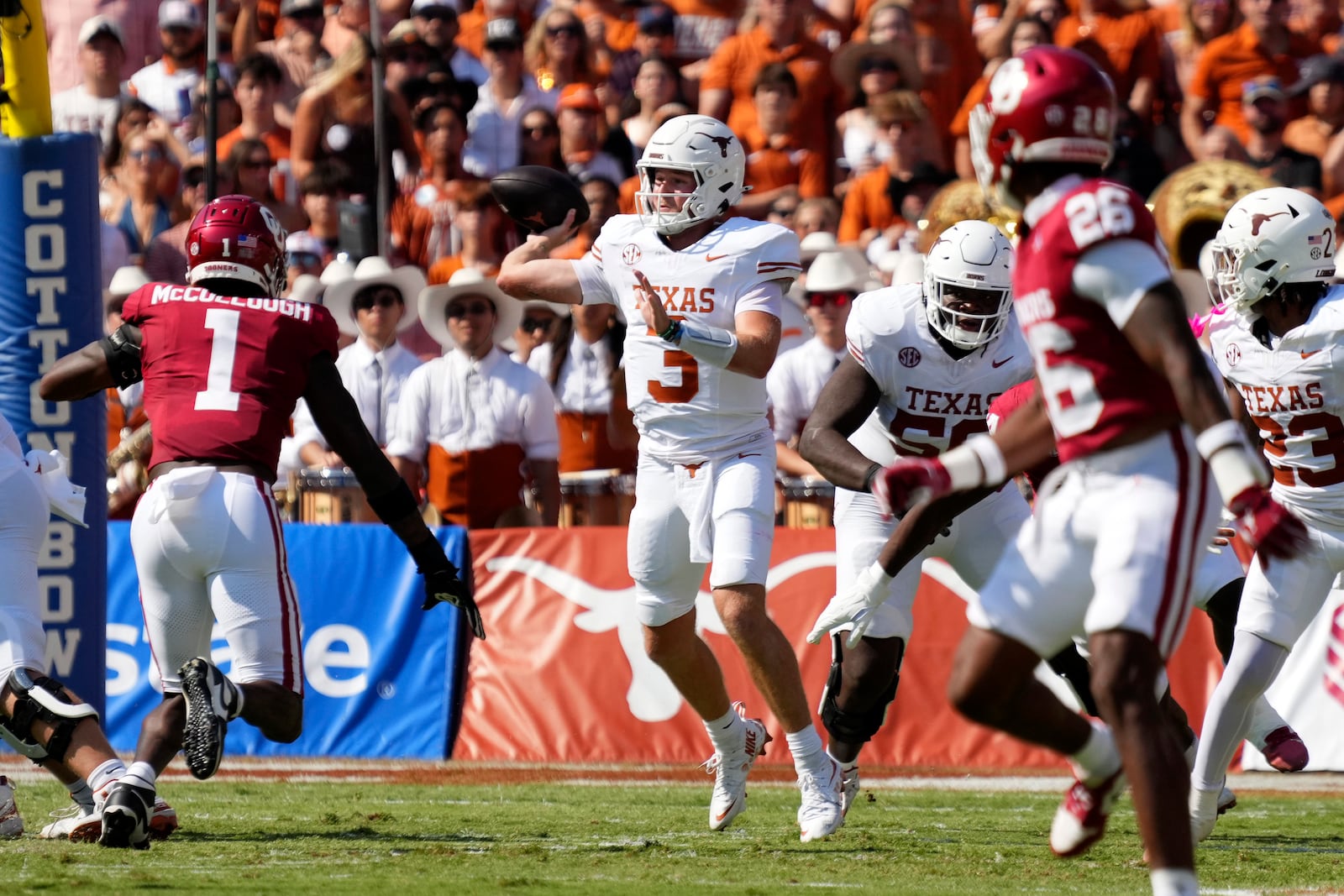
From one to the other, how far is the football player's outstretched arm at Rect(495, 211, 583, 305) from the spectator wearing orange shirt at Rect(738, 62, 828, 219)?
4.92 metres

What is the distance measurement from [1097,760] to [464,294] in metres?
6.39

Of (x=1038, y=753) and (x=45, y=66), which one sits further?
(x=1038, y=753)

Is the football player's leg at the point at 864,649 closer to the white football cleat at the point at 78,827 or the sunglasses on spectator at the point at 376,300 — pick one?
the white football cleat at the point at 78,827

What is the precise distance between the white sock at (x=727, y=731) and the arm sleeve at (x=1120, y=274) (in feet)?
9.57

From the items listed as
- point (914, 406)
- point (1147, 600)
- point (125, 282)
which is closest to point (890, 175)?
point (125, 282)

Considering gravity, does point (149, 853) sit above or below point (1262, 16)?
below

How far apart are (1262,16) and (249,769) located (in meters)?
7.40

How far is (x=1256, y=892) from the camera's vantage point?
5.07m

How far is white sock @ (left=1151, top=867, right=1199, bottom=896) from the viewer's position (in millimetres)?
3898

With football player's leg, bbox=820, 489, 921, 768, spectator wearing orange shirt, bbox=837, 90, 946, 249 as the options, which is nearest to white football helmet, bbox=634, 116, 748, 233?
football player's leg, bbox=820, 489, 921, 768

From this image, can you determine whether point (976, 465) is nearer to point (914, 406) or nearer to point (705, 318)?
point (914, 406)

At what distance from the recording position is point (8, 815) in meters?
6.16

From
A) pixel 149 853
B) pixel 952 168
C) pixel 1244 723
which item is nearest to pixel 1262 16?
pixel 952 168

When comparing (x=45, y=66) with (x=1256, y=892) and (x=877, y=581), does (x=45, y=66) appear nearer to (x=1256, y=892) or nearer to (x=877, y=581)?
(x=877, y=581)
